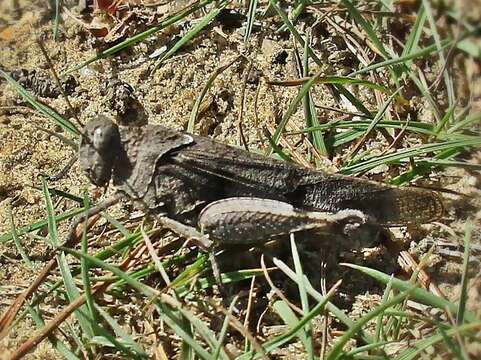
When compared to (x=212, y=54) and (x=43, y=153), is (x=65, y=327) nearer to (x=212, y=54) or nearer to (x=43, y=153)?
(x=43, y=153)

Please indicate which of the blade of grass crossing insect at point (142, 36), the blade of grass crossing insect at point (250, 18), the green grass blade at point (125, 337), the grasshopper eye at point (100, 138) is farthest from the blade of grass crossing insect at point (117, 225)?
the blade of grass crossing insect at point (250, 18)

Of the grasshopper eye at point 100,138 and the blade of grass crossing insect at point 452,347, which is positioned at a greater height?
the grasshopper eye at point 100,138

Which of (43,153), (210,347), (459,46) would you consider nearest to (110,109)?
(43,153)

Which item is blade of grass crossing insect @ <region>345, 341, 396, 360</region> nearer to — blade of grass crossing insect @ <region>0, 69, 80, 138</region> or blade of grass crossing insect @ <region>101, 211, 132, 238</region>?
blade of grass crossing insect @ <region>101, 211, 132, 238</region>

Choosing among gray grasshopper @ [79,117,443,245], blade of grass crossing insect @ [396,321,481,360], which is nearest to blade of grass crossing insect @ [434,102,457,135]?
gray grasshopper @ [79,117,443,245]

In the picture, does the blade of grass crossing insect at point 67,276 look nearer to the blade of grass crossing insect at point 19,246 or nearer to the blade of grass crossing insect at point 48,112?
the blade of grass crossing insect at point 19,246

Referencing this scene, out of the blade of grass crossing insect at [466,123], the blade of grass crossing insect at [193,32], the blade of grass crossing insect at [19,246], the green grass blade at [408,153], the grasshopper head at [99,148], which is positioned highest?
the blade of grass crossing insect at [193,32]
